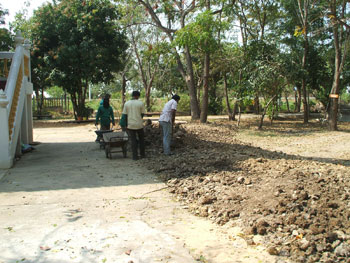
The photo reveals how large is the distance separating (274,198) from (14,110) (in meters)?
7.28

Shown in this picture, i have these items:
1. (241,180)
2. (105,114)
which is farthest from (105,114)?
(241,180)

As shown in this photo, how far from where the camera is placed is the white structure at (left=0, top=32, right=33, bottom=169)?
27.1ft

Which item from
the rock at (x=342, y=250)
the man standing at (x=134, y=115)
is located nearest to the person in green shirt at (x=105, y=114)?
the man standing at (x=134, y=115)

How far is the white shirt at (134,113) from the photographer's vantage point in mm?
9234

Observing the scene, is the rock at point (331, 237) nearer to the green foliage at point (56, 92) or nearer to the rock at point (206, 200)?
the rock at point (206, 200)

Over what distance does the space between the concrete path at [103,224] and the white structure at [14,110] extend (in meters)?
0.81

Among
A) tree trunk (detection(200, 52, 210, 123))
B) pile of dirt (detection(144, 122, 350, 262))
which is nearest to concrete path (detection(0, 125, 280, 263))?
pile of dirt (detection(144, 122, 350, 262))

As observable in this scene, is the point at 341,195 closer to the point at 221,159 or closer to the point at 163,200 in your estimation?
the point at 163,200

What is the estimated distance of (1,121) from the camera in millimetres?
8266

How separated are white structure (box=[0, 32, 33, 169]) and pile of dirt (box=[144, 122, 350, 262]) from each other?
336cm

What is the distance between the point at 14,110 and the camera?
9.53m

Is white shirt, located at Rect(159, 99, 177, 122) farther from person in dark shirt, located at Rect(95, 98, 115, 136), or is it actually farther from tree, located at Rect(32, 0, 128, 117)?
tree, located at Rect(32, 0, 128, 117)

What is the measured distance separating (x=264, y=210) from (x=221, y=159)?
3127 mm

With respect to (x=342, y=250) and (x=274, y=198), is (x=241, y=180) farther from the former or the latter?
(x=342, y=250)
